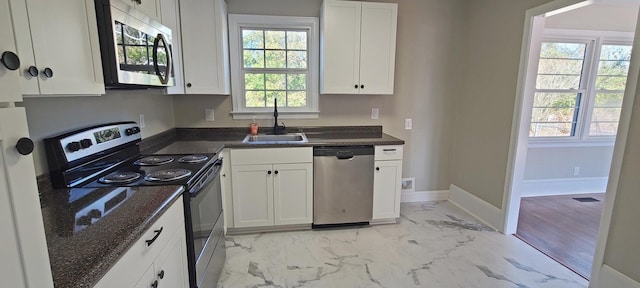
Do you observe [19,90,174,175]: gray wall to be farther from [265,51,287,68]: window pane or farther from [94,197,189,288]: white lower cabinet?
[265,51,287,68]: window pane

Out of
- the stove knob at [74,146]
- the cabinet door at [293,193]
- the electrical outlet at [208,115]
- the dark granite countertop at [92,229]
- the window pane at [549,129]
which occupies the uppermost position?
the electrical outlet at [208,115]

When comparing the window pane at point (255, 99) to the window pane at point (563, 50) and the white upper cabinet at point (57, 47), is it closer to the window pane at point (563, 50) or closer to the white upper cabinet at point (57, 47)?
the white upper cabinet at point (57, 47)

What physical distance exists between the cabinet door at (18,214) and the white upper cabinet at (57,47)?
2.07 ft

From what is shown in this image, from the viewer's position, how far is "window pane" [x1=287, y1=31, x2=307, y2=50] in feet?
10.4

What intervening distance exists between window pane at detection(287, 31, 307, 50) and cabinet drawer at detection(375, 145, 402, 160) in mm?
1362

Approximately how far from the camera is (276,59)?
3.18 meters

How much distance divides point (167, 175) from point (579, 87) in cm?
472

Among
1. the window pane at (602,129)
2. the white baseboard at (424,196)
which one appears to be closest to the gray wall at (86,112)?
the white baseboard at (424,196)

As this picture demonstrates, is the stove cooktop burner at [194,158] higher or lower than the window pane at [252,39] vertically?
lower

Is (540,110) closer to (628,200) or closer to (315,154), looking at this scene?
(628,200)

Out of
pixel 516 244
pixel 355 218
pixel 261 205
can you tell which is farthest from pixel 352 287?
pixel 516 244

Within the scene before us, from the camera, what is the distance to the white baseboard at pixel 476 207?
2.96m

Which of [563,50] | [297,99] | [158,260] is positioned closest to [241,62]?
[297,99]

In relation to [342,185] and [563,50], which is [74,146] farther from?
[563,50]
